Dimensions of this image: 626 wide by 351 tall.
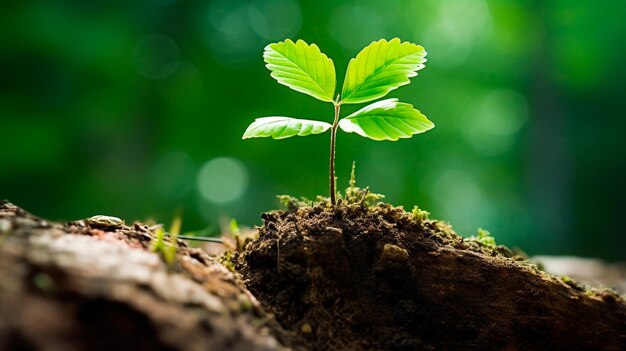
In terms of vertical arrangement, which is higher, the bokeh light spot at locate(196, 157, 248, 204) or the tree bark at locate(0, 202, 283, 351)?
the tree bark at locate(0, 202, 283, 351)

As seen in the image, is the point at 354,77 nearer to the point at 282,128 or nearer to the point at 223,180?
the point at 282,128

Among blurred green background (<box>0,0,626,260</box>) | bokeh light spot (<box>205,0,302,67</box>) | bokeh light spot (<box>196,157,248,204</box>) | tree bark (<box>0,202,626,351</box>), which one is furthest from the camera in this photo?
bokeh light spot (<box>205,0,302,67</box>)

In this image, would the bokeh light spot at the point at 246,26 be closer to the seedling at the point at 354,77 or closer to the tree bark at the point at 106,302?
the seedling at the point at 354,77

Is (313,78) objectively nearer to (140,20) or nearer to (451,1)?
(140,20)

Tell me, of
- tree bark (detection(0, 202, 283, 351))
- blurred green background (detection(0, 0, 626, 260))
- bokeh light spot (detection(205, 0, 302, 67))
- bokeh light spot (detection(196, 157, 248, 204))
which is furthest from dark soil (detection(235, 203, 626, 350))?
bokeh light spot (detection(205, 0, 302, 67))

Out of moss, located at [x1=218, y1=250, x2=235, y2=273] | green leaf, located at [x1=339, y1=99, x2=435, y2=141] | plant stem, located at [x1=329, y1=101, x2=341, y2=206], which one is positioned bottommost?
moss, located at [x1=218, y1=250, x2=235, y2=273]

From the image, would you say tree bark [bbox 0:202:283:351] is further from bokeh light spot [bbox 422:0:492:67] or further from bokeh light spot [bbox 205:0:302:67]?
bokeh light spot [bbox 422:0:492:67]

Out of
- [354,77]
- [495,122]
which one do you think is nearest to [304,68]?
[354,77]

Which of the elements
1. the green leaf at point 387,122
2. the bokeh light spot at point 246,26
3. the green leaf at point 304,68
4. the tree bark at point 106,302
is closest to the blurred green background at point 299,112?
the bokeh light spot at point 246,26
